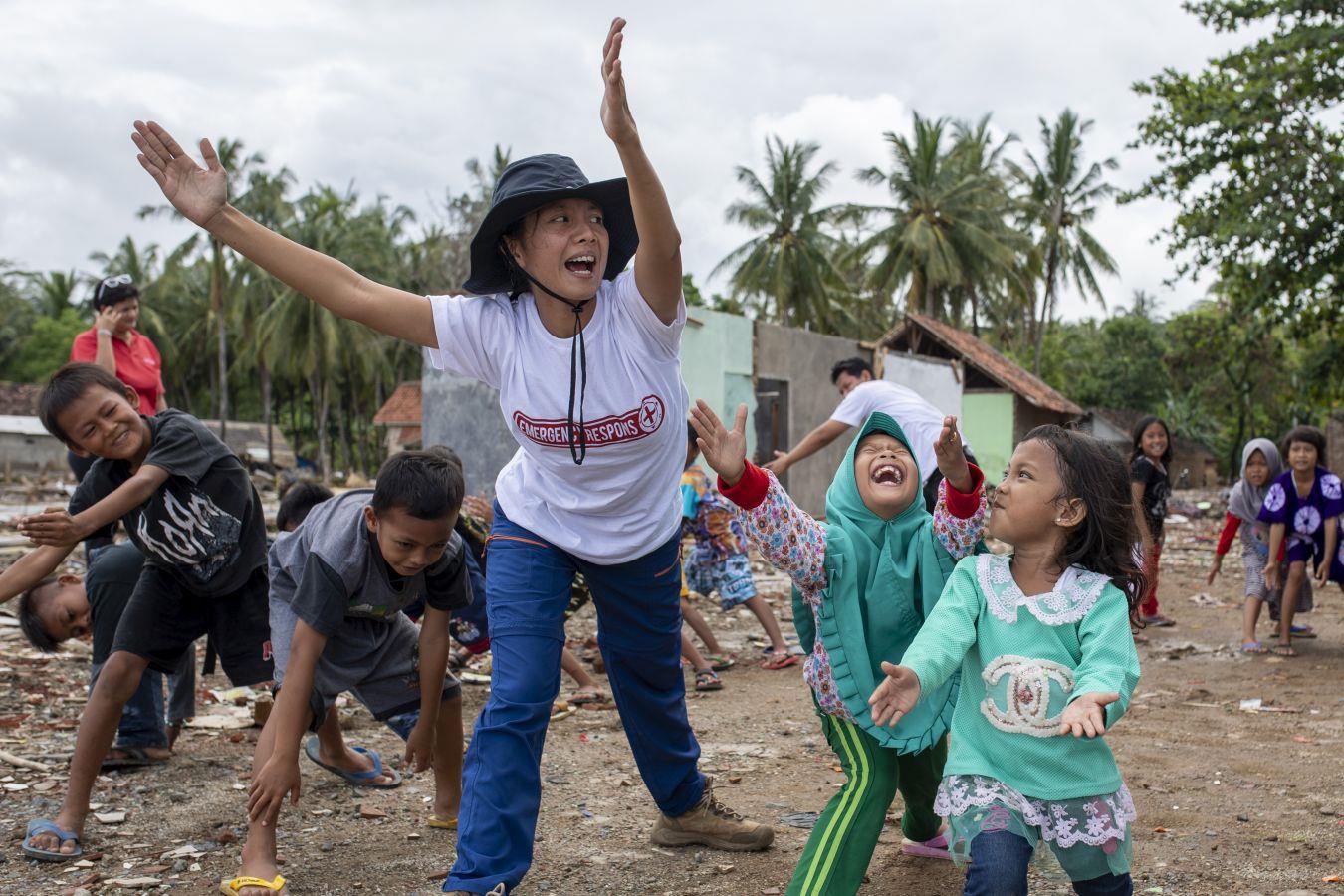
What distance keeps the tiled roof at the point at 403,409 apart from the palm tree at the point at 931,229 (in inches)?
678

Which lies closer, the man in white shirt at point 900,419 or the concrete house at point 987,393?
the man in white shirt at point 900,419

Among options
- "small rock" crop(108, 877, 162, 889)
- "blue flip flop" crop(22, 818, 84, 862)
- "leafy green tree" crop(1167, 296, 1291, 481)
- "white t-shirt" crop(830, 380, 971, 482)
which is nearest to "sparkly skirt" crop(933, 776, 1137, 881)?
"small rock" crop(108, 877, 162, 889)

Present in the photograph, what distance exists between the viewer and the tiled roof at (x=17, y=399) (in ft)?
140

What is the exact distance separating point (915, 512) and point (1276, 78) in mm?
12348

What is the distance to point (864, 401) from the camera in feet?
22.5

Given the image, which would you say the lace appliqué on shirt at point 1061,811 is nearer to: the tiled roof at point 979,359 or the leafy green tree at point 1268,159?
the leafy green tree at point 1268,159

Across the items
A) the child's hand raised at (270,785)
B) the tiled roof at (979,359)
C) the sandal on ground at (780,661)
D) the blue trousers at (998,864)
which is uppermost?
the tiled roof at (979,359)

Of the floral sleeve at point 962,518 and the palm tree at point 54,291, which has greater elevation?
the palm tree at point 54,291

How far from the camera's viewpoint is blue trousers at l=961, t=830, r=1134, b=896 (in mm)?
2273

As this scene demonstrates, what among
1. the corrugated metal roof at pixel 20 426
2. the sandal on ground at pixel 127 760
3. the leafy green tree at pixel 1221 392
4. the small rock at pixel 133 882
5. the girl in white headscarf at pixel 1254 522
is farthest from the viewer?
the corrugated metal roof at pixel 20 426

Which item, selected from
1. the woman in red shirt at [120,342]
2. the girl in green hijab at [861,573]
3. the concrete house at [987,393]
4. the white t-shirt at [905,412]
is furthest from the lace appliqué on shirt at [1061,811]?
the concrete house at [987,393]

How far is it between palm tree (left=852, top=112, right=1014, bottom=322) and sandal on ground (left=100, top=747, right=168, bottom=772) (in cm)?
3347

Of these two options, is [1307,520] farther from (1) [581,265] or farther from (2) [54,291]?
(2) [54,291]

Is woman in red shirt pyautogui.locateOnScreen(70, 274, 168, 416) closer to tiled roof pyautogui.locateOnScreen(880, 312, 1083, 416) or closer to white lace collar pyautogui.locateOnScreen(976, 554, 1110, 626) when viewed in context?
white lace collar pyautogui.locateOnScreen(976, 554, 1110, 626)
